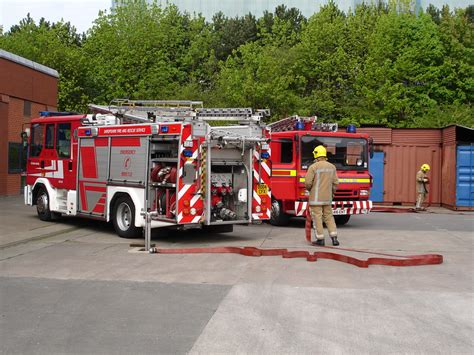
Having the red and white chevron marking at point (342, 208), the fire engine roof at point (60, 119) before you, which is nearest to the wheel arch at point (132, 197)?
the fire engine roof at point (60, 119)

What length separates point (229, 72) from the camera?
37.9 meters

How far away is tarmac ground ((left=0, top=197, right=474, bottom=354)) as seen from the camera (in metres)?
5.29

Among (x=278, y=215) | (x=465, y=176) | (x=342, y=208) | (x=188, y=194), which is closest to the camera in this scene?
(x=188, y=194)

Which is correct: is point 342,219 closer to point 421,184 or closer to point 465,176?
point 421,184

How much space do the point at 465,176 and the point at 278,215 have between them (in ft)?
31.4

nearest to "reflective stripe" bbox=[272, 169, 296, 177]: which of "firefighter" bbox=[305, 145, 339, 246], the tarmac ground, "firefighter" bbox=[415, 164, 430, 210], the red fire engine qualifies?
the red fire engine

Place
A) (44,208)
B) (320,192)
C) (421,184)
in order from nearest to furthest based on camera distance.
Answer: (320,192) < (44,208) < (421,184)

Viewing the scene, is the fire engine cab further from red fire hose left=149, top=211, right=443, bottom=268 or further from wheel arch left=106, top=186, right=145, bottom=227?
red fire hose left=149, top=211, right=443, bottom=268

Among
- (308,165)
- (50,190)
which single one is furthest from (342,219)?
(50,190)

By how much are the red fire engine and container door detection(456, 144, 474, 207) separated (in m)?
7.71

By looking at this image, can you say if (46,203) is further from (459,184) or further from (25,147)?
(459,184)

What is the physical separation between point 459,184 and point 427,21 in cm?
2017

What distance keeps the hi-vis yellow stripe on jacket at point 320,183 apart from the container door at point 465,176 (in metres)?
11.9

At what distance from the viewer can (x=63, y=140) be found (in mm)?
14305
